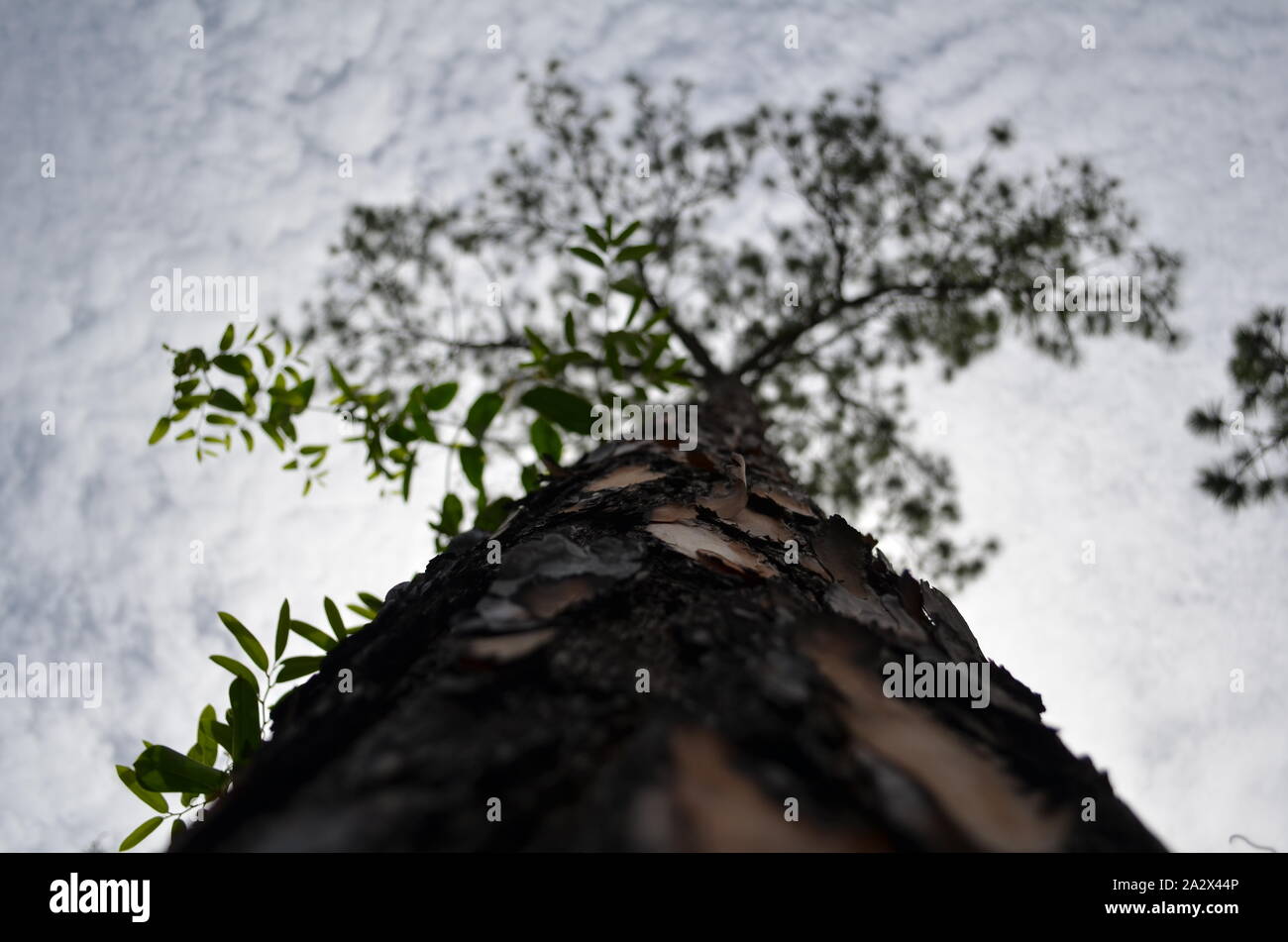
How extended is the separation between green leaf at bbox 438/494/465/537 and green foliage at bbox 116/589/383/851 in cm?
35

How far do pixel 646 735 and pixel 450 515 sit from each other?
4.23 feet

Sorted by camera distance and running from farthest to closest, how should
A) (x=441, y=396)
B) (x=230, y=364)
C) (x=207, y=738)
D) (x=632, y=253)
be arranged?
1. (x=230, y=364)
2. (x=632, y=253)
3. (x=441, y=396)
4. (x=207, y=738)

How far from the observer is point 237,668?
114cm

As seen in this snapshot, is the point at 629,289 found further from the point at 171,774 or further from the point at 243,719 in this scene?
the point at 171,774

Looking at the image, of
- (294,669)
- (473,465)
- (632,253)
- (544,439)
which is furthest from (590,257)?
(294,669)

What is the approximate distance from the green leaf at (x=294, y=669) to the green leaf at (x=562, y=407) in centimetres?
66

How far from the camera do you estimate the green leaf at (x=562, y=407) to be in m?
1.29

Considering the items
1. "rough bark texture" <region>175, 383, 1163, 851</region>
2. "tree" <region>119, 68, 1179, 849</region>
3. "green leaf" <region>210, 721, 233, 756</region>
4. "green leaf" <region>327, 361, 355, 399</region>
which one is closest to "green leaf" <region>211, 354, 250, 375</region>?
"green leaf" <region>327, 361, 355, 399</region>

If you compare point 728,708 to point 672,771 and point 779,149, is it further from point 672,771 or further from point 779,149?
point 779,149

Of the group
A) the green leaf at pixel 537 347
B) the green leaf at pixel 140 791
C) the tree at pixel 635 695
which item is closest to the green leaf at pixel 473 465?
the tree at pixel 635 695

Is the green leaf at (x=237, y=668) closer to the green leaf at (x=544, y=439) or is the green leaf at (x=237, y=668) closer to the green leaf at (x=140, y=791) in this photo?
the green leaf at (x=140, y=791)

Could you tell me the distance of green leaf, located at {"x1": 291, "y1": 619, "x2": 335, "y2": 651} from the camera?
1336 mm
